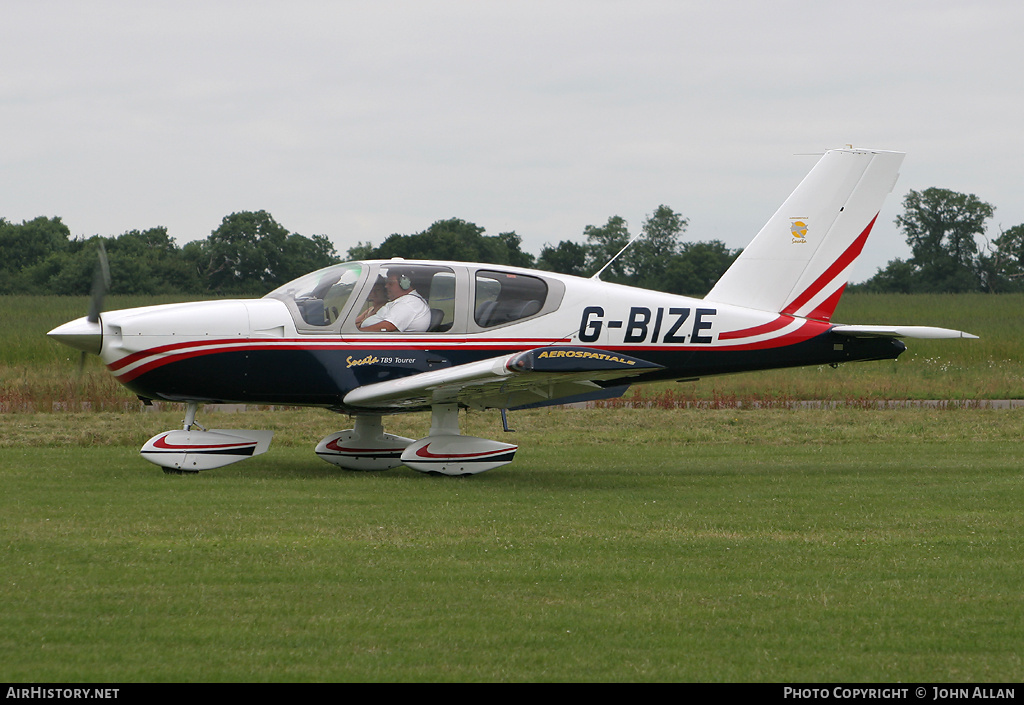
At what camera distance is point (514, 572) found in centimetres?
649

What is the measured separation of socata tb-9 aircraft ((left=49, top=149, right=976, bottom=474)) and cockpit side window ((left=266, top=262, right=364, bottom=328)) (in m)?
0.01

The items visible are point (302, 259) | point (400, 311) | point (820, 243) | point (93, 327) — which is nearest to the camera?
point (93, 327)

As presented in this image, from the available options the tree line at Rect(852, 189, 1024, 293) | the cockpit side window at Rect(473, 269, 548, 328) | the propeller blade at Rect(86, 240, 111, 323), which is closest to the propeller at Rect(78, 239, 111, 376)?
the propeller blade at Rect(86, 240, 111, 323)

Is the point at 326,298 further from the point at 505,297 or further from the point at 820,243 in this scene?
the point at 820,243

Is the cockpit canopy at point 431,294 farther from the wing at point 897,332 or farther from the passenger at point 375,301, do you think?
the wing at point 897,332

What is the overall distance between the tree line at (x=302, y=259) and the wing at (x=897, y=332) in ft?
59.9

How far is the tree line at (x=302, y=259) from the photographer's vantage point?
42.0 meters

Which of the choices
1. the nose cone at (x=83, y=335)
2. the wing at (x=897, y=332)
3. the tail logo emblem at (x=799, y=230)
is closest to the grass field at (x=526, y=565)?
the nose cone at (x=83, y=335)

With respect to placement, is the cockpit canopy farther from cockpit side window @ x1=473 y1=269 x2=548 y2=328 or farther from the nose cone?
the nose cone

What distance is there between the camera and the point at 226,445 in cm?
1106

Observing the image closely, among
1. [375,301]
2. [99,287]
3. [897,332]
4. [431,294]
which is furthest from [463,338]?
[897,332]

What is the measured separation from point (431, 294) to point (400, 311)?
362 millimetres

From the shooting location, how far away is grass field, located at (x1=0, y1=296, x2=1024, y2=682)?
4789 millimetres
